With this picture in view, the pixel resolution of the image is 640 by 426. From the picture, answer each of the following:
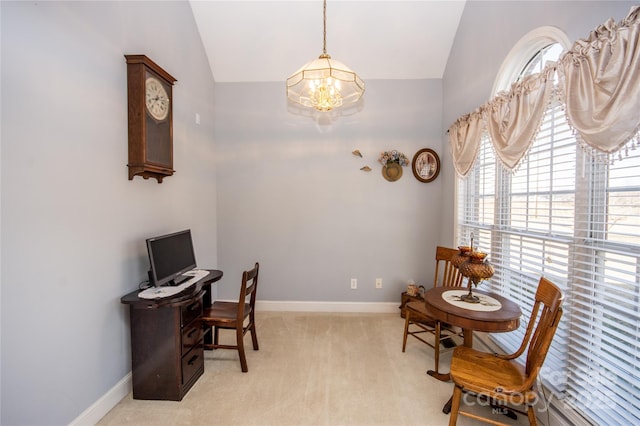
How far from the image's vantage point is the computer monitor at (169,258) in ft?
6.51

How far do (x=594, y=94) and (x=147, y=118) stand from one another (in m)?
2.73

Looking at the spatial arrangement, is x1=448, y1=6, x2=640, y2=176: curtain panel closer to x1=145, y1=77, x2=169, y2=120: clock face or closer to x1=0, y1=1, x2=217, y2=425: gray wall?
x1=145, y1=77, x2=169, y2=120: clock face

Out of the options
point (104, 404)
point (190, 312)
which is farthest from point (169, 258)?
point (104, 404)

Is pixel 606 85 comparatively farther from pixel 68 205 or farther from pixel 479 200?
pixel 68 205

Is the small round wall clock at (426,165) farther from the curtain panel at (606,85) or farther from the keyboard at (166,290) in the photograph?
the keyboard at (166,290)

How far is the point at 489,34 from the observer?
95.3 inches

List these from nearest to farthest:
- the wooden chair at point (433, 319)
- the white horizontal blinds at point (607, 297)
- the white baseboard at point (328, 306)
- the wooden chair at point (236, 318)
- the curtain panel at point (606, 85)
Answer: the curtain panel at point (606, 85)
the white horizontal blinds at point (607, 297)
the wooden chair at point (236, 318)
the wooden chair at point (433, 319)
the white baseboard at point (328, 306)

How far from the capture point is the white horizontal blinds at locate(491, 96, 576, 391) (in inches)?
65.8

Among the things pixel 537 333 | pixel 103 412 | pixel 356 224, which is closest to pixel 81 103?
pixel 103 412

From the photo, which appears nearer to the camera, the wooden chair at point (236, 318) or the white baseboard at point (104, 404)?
the white baseboard at point (104, 404)

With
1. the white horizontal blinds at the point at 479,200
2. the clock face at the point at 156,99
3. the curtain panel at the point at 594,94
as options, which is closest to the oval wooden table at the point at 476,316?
the white horizontal blinds at the point at 479,200

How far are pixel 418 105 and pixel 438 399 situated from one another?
10.0ft

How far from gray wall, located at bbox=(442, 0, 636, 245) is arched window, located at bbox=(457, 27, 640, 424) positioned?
0.31 feet

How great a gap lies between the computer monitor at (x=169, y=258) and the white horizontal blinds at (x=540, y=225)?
2.62 meters
